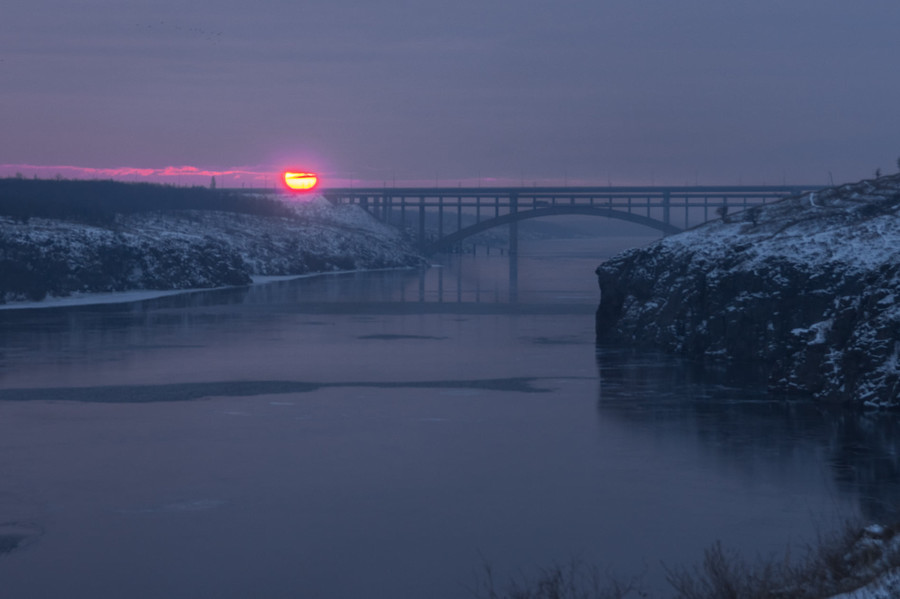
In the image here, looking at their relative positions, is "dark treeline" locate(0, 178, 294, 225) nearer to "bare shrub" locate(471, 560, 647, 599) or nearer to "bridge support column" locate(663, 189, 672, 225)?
"bridge support column" locate(663, 189, 672, 225)

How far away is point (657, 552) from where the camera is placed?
1169 cm

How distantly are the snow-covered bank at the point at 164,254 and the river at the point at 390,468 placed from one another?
28.0m

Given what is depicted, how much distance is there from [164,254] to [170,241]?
3.02m

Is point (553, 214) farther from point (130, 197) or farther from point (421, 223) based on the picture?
point (130, 197)

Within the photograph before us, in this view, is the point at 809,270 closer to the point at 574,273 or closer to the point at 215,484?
the point at 215,484

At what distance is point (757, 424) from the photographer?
19.3 m

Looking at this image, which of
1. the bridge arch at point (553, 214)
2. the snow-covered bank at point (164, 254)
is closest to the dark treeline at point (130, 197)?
the snow-covered bank at point (164, 254)

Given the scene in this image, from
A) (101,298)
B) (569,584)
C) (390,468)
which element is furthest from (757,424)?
(101,298)

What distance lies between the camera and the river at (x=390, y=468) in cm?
1140

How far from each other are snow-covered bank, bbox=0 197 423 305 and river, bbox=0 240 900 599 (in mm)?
27956

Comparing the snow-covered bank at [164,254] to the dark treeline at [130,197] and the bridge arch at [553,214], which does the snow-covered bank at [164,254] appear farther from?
the bridge arch at [553,214]

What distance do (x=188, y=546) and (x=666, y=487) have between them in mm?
6787

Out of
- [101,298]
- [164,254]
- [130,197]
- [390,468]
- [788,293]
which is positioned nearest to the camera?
[390,468]

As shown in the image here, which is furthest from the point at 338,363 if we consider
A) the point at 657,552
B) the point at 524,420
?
the point at 657,552
